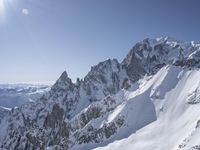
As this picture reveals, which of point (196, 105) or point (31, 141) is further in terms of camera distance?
point (31, 141)

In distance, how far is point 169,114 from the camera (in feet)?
356

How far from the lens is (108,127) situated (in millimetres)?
119938

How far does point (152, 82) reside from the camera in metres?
132

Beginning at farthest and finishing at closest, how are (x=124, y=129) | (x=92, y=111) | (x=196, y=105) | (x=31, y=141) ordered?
1. (x=31, y=141)
2. (x=92, y=111)
3. (x=124, y=129)
4. (x=196, y=105)

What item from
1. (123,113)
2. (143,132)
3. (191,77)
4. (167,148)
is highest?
(191,77)

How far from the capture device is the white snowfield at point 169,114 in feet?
297

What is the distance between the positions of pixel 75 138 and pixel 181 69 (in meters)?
49.2

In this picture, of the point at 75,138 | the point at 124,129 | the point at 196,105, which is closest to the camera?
the point at 196,105

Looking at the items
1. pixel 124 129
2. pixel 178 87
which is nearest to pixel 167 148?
pixel 124 129

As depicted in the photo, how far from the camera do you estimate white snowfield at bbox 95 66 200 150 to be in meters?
90.6

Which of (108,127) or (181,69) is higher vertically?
(181,69)

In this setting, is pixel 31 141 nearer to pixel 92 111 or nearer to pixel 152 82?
pixel 92 111

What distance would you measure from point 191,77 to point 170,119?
71.6 ft

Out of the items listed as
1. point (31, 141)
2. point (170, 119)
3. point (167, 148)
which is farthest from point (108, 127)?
point (31, 141)
